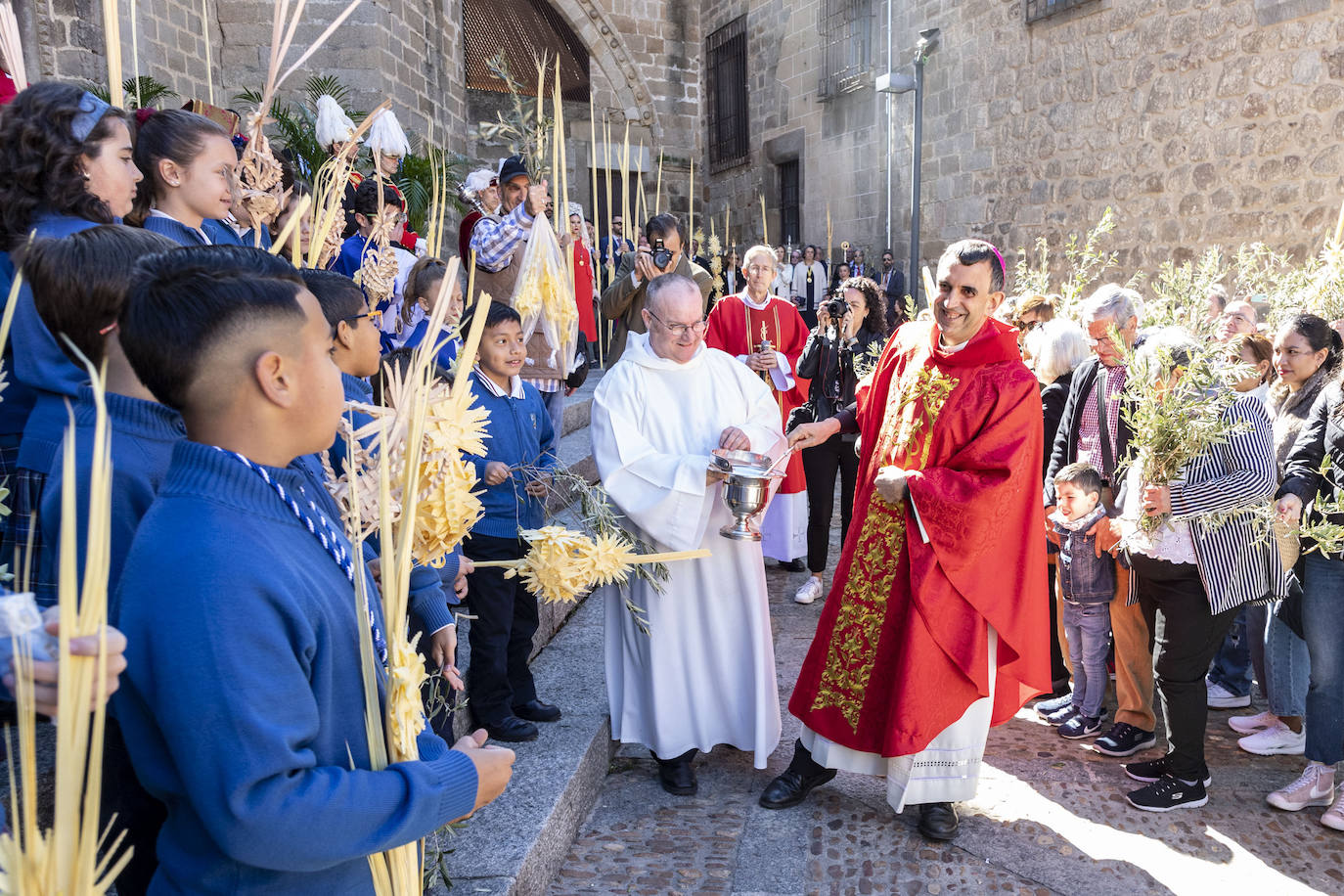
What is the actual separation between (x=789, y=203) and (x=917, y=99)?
5430mm

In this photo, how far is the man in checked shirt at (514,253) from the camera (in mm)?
4758

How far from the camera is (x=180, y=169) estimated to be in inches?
104

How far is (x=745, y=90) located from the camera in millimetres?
19984

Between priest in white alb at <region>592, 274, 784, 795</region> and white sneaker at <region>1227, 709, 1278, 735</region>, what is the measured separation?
2.11 meters

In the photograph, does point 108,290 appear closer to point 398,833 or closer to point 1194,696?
point 398,833

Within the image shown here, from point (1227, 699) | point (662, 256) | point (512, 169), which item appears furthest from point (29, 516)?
point (1227, 699)

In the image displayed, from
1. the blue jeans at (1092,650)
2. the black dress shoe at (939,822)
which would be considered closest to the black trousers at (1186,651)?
the blue jeans at (1092,650)

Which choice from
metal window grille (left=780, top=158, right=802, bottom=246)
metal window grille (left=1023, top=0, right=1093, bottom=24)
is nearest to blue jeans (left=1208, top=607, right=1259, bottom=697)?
metal window grille (left=1023, top=0, right=1093, bottom=24)

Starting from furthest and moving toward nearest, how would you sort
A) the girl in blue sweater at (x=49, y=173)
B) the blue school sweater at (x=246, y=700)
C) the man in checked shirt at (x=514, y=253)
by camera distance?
the man in checked shirt at (x=514, y=253) → the girl in blue sweater at (x=49, y=173) → the blue school sweater at (x=246, y=700)

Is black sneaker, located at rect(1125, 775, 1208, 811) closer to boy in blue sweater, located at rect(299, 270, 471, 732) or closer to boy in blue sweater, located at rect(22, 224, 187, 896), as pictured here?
boy in blue sweater, located at rect(299, 270, 471, 732)

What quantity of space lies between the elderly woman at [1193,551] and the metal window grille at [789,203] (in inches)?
632

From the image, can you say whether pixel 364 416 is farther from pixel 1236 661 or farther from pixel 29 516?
pixel 1236 661

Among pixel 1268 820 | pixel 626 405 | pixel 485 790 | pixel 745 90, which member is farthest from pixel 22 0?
pixel 745 90

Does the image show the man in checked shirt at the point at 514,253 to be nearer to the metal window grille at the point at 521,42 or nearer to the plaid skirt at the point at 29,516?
the plaid skirt at the point at 29,516
